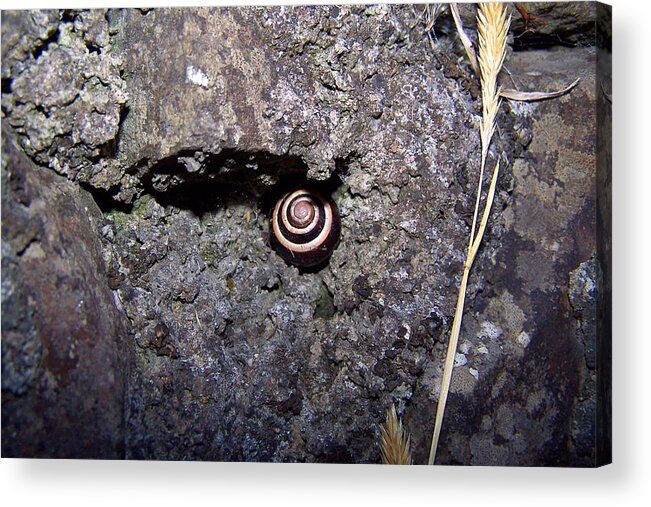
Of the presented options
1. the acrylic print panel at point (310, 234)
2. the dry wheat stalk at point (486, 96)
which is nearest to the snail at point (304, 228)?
the acrylic print panel at point (310, 234)

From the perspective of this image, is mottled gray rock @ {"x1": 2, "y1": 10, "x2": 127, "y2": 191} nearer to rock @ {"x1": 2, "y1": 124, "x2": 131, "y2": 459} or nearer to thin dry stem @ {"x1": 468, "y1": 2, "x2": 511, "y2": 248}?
rock @ {"x1": 2, "y1": 124, "x2": 131, "y2": 459}

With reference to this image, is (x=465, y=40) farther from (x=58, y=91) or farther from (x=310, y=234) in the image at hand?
(x=58, y=91)

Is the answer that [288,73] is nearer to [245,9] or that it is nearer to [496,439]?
[245,9]

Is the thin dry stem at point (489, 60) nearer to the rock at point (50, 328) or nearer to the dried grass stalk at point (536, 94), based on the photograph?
the dried grass stalk at point (536, 94)

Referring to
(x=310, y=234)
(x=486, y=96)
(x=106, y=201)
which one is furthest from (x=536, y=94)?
(x=106, y=201)

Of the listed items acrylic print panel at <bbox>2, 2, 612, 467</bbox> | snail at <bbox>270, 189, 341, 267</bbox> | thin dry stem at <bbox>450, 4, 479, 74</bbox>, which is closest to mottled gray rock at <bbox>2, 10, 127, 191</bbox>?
acrylic print panel at <bbox>2, 2, 612, 467</bbox>

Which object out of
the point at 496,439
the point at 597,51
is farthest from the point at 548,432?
the point at 597,51
